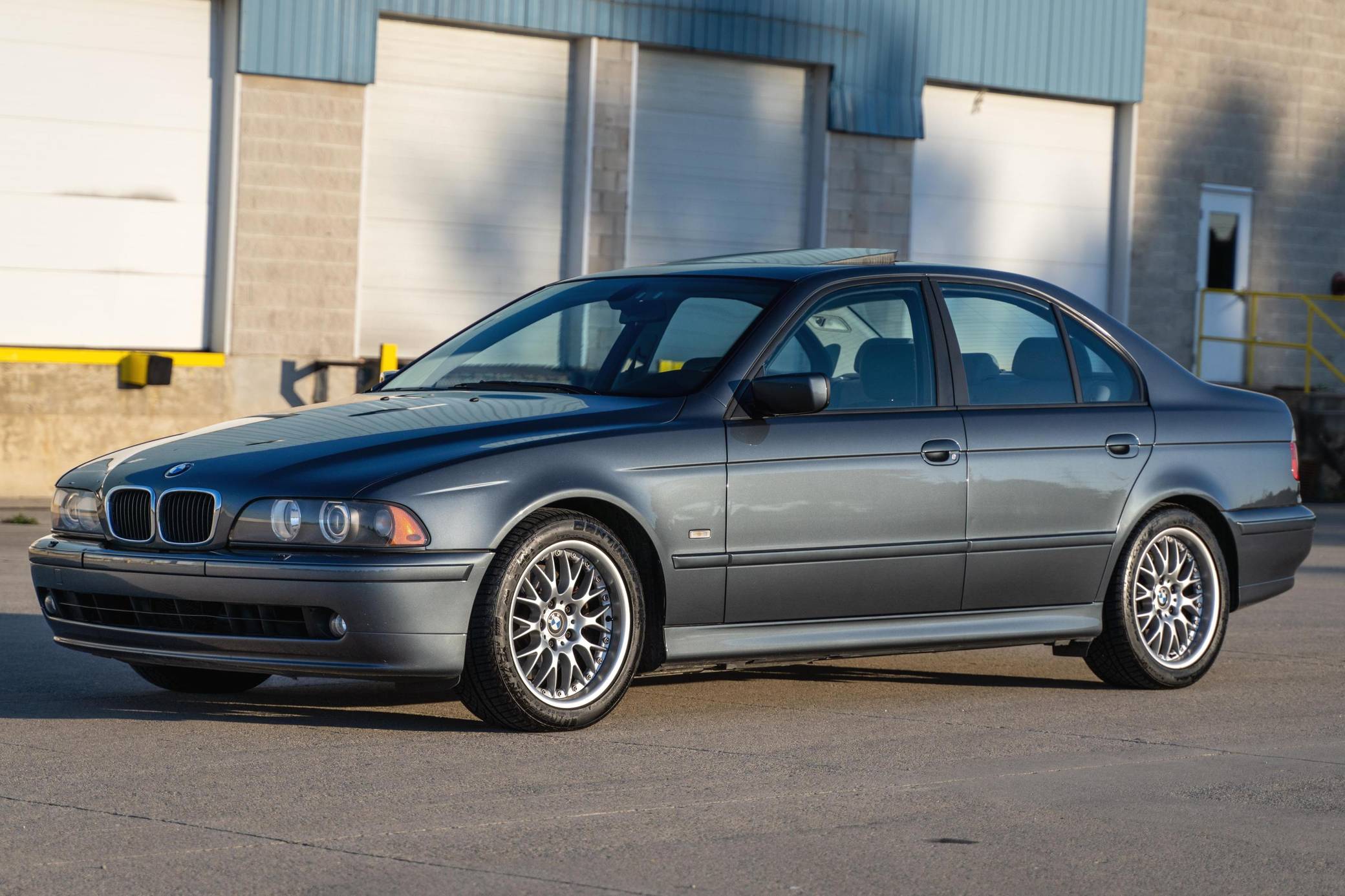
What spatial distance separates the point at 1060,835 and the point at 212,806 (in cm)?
217

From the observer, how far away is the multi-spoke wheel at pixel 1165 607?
772cm

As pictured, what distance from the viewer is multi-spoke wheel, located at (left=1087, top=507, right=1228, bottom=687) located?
25.3ft

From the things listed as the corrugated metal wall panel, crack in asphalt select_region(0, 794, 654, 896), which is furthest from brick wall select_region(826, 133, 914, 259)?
crack in asphalt select_region(0, 794, 654, 896)

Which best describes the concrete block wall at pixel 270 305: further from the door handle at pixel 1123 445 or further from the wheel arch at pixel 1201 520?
the door handle at pixel 1123 445

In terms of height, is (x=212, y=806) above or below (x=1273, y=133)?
below

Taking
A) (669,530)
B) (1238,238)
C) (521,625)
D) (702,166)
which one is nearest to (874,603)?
(669,530)

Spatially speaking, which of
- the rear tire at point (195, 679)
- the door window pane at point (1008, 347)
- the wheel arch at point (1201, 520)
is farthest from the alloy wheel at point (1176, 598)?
the rear tire at point (195, 679)

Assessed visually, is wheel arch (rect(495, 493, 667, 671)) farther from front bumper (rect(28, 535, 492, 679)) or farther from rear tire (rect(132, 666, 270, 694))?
rear tire (rect(132, 666, 270, 694))

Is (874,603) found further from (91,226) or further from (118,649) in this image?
(91,226)

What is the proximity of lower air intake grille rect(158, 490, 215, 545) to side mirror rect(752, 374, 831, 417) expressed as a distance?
71.5 inches

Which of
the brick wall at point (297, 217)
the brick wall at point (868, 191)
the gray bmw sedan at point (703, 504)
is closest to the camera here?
the gray bmw sedan at point (703, 504)

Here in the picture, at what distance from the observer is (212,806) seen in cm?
516

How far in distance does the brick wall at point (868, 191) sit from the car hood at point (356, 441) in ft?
48.0

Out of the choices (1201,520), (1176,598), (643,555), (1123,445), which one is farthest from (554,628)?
(1201,520)
